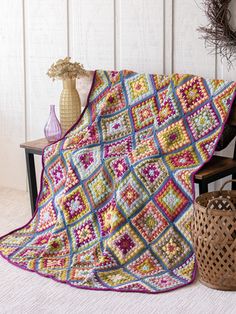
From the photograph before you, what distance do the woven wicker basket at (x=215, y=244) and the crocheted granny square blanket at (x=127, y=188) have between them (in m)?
0.12

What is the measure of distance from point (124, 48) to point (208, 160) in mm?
949

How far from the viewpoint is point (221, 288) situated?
114 inches

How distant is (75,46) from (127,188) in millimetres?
1146

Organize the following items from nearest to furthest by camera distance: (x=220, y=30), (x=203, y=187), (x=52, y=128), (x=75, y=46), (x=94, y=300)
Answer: (x=94, y=300)
(x=203, y=187)
(x=220, y=30)
(x=52, y=128)
(x=75, y=46)

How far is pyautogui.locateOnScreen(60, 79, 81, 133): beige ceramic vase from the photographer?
3.68 metres

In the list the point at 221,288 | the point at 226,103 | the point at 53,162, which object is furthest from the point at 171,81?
the point at 221,288

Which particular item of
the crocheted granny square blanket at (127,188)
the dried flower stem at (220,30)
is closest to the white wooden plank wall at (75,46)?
the dried flower stem at (220,30)

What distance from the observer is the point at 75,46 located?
13.1ft

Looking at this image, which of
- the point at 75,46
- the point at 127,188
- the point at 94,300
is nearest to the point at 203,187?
the point at 127,188

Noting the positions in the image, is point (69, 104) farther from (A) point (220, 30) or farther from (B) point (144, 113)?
(A) point (220, 30)

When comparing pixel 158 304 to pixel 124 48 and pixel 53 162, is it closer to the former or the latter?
pixel 53 162

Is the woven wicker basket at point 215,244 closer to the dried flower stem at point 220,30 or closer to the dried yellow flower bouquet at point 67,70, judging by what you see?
the dried flower stem at point 220,30

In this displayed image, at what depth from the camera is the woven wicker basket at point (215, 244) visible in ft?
9.22

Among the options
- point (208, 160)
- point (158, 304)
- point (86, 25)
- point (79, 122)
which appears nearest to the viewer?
point (158, 304)
